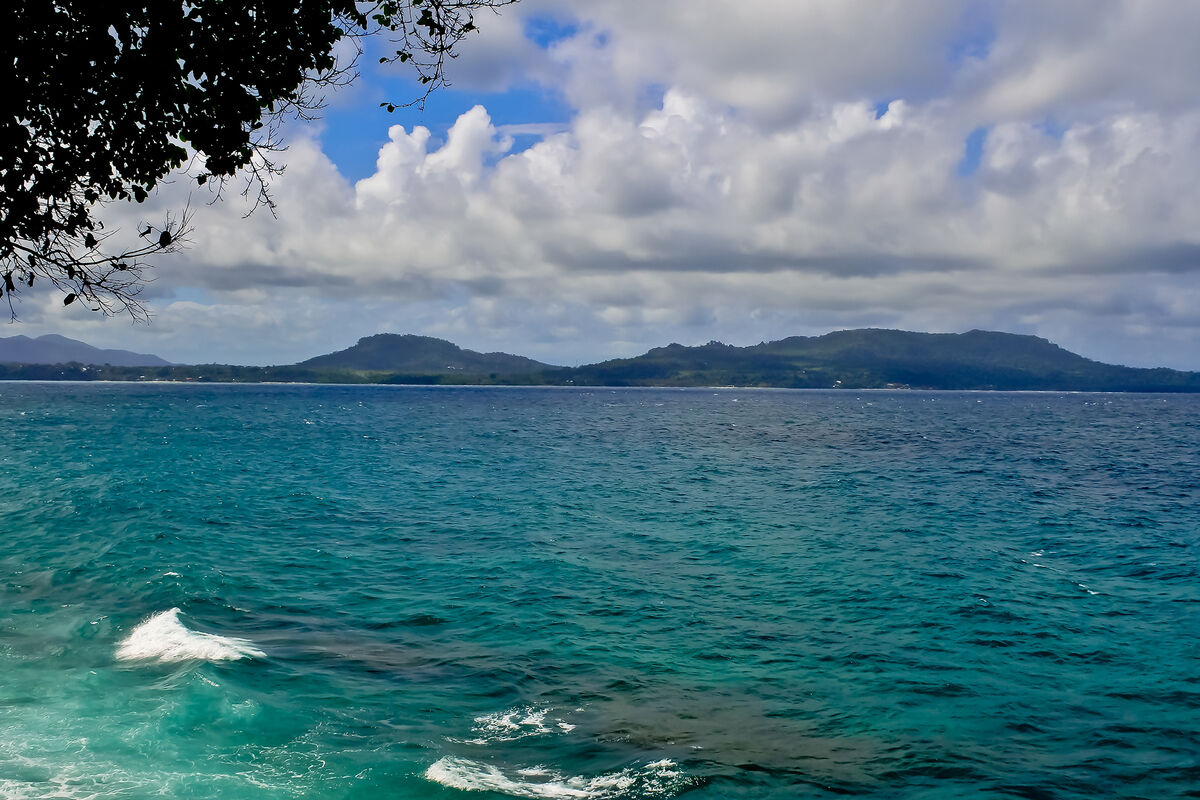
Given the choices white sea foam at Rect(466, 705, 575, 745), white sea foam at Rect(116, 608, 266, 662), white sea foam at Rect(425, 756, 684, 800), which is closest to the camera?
white sea foam at Rect(425, 756, 684, 800)

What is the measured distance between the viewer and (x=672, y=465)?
251 ft

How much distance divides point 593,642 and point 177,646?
1290 centimetres

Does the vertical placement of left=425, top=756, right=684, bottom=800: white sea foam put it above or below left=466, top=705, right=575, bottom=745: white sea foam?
above

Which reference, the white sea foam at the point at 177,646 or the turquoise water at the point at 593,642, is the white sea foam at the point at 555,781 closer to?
the turquoise water at the point at 593,642

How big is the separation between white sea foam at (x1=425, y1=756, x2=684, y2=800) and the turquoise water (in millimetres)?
80

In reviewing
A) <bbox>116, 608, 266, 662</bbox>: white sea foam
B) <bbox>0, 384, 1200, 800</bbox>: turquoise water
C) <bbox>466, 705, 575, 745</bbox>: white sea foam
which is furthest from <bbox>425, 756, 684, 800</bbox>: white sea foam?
<bbox>116, 608, 266, 662</bbox>: white sea foam

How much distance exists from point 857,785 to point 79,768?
1625cm

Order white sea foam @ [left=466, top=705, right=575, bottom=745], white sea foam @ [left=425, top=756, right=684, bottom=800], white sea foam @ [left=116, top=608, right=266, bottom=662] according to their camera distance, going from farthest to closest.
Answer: white sea foam @ [left=116, top=608, right=266, bottom=662] → white sea foam @ [left=466, top=705, right=575, bottom=745] → white sea foam @ [left=425, top=756, right=684, bottom=800]

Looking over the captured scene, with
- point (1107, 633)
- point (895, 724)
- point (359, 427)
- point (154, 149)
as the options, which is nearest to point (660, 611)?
point (895, 724)

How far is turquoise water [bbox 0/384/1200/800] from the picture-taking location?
17.2m

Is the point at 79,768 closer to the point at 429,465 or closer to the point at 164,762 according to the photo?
the point at 164,762

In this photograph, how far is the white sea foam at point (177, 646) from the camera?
2331 cm

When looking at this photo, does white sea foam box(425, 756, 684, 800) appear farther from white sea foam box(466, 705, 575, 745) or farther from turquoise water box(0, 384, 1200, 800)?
white sea foam box(466, 705, 575, 745)

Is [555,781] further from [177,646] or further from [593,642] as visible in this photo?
[177,646]
